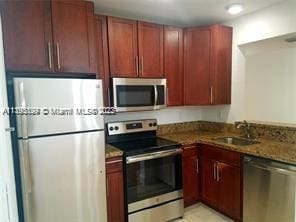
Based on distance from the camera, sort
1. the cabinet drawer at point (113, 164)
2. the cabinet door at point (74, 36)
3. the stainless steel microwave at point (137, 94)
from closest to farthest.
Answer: the cabinet door at point (74, 36) → the cabinet drawer at point (113, 164) → the stainless steel microwave at point (137, 94)

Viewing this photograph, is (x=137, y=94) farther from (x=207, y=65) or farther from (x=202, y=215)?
(x=202, y=215)

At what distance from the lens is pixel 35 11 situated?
1791 millimetres

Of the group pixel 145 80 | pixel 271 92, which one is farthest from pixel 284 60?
pixel 145 80

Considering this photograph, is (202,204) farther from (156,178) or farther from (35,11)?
(35,11)

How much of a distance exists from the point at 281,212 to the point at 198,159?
3.51 feet

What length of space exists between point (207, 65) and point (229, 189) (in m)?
1.61

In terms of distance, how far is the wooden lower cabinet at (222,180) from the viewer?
93.8 inches

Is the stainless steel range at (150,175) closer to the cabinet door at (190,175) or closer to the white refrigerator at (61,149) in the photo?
the cabinet door at (190,175)

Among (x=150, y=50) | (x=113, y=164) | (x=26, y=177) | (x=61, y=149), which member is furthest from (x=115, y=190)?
(x=150, y=50)

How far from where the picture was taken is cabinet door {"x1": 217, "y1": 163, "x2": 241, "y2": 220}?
2383mm

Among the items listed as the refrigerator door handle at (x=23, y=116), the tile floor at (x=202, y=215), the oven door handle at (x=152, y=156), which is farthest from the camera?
the tile floor at (x=202, y=215)

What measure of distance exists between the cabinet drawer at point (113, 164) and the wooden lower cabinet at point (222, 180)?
3.83 feet

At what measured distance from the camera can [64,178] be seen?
5.96 ft

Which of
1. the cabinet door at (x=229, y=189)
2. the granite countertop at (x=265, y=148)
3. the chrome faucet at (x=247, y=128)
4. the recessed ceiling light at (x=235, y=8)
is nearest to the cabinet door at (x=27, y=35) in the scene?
the granite countertop at (x=265, y=148)
